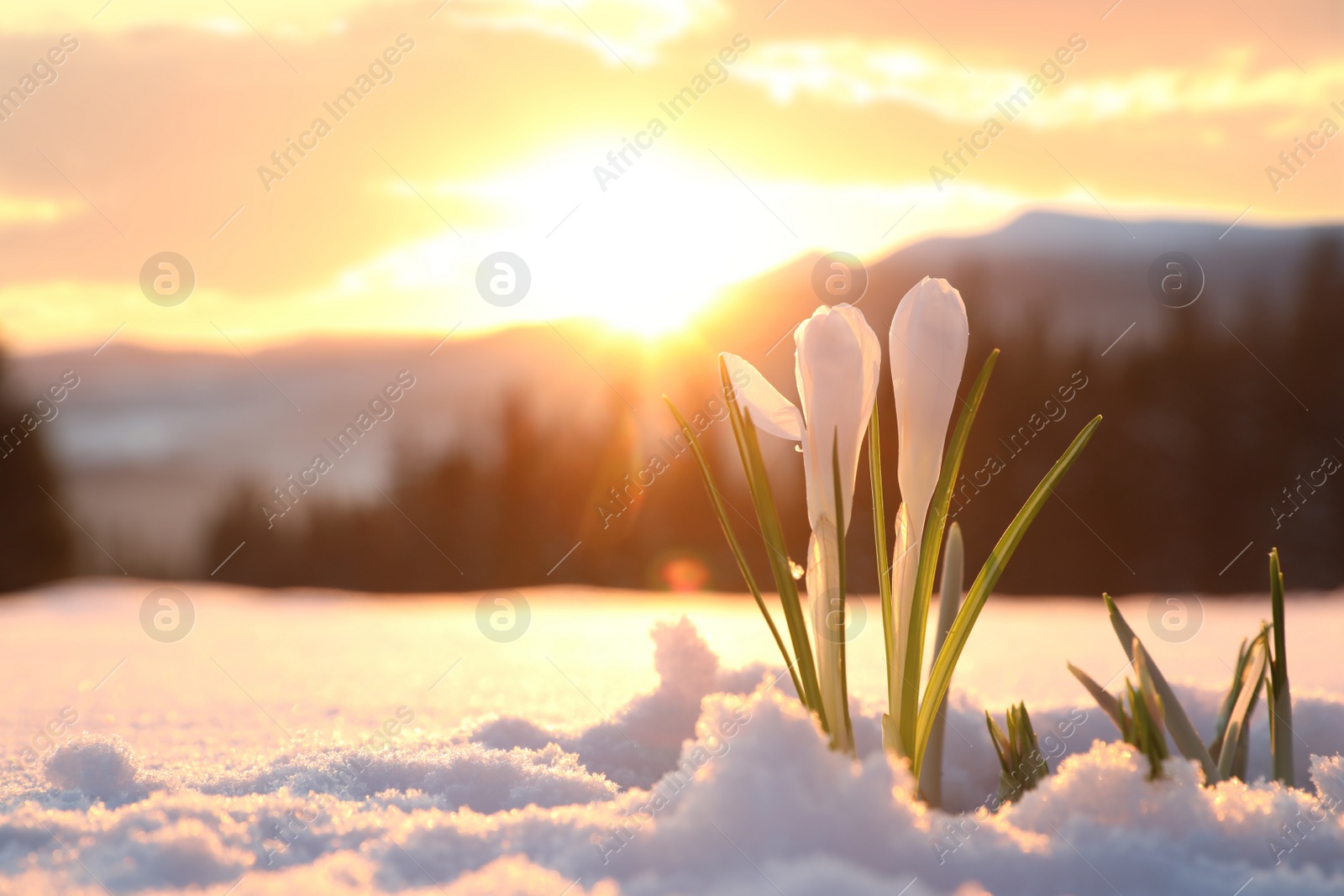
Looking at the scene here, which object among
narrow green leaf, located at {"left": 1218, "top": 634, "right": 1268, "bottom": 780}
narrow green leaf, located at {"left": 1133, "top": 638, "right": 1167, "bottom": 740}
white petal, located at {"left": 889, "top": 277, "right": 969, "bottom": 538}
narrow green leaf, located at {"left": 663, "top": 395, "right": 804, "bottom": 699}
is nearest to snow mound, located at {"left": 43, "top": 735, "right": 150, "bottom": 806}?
narrow green leaf, located at {"left": 663, "top": 395, "right": 804, "bottom": 699}

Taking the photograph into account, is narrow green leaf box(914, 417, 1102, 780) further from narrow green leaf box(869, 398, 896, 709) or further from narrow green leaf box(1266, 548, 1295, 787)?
narrow green leaf box(1266, 548, 1295, 787)

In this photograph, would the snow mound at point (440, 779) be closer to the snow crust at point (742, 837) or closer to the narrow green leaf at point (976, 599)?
the snow crust at point (742, 837)

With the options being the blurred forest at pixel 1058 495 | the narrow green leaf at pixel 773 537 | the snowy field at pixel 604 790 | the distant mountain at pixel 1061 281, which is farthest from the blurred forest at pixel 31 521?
the narrow green leaf at pixel 773 537

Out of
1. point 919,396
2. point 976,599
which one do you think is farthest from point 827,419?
point 976,599

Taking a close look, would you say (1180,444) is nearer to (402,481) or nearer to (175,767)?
(402,481)

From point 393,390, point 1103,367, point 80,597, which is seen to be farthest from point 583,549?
point 1103,367

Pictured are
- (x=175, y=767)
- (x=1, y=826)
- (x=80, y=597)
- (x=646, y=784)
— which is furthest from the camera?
(x=80, y=597)
